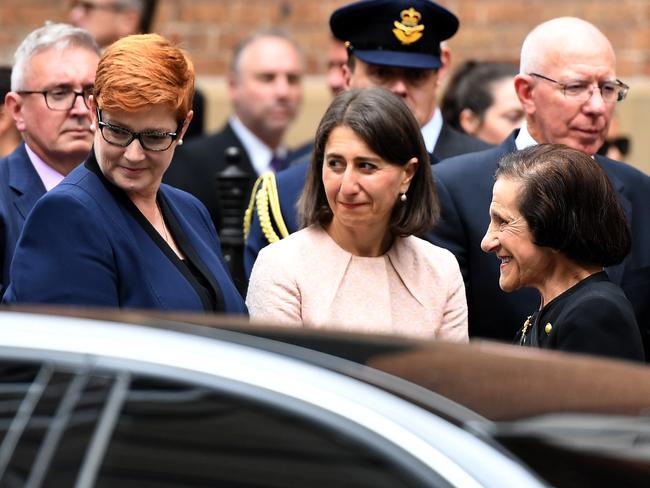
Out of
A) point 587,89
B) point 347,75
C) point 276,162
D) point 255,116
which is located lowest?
point 276,162

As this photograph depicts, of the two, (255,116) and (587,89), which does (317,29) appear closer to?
(255,116)

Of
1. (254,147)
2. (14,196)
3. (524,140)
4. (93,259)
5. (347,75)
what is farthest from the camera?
(254,147)

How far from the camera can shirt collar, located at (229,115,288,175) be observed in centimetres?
880

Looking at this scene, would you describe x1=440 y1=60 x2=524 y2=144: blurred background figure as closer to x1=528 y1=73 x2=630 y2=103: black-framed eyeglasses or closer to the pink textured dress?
x1=528 y1=73 x2=630 y2=103: black-framed eyeglasses

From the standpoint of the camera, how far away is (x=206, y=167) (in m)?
8.35

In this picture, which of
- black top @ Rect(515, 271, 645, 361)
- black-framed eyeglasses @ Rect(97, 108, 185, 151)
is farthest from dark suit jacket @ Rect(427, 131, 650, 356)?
black-framed eyeglasses @ Rect(97, 108, 185, 151)

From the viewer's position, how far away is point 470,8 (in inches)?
399

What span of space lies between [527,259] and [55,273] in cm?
132

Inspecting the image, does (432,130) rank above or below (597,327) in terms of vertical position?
above

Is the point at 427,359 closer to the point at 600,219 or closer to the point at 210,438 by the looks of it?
the point at 210,438

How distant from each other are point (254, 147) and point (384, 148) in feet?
13.8

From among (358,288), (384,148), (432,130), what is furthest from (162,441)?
(432,130)

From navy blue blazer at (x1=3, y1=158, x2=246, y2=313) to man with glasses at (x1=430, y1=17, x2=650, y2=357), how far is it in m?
1.06

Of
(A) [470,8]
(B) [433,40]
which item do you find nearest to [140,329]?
(B) [433,40]
